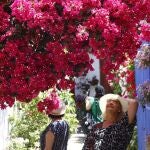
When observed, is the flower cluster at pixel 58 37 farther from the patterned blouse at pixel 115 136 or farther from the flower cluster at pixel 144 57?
the patterned blouse at pixel 115 136

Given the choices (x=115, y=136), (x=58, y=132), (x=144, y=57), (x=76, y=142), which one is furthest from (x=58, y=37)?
(x=76, y=142)

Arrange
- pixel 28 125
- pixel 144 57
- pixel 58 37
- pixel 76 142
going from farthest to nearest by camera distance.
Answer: pixel 76 142 → pixel 28 125 → pixel 144 57 → pixel 58 37

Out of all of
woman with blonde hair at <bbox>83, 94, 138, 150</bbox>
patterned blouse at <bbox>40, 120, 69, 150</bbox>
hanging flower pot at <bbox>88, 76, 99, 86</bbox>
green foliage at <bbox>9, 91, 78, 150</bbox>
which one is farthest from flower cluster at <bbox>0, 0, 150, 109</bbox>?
hanging flower pot at <bbox>88, 76, 99, 86</bbox>

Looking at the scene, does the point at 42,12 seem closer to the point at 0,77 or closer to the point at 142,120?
the point at 0,77

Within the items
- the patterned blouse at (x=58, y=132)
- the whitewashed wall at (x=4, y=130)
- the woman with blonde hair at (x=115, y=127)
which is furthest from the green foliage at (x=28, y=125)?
the woman with blonde hair at (x=115, y=127)

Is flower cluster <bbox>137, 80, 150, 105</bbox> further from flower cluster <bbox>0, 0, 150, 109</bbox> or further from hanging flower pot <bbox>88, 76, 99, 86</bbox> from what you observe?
hanging flower pot <bbox>88, 76, 99, 86</bbox>

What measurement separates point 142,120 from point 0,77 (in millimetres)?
4113

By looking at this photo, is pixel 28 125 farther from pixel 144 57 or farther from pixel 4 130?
pixel 144 57

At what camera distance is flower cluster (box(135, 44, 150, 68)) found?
4969 mm

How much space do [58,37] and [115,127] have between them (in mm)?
1491

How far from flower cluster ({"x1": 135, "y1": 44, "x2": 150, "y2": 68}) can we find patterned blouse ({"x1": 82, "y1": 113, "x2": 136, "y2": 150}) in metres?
0.52

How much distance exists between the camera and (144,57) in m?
4.98

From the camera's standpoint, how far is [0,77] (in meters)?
3.96

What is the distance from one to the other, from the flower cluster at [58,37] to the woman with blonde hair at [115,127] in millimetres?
1187
